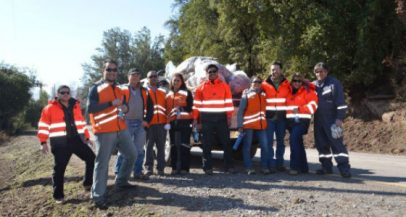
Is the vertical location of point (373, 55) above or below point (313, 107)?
above

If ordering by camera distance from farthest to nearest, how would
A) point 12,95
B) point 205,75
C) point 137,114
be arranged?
1. point 12,95
2. point 205,75
3. point 137,114

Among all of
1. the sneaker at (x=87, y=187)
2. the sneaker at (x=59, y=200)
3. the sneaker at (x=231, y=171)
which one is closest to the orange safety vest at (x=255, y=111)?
the sneaker at (x=231, y=171)

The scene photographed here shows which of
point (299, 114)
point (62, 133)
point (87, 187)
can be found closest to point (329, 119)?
point (299, 114)

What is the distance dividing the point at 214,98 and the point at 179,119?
829 millimetres

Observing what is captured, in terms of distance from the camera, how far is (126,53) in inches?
2653

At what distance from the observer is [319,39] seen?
60.7 ft

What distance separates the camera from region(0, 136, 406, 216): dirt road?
6.34 metres

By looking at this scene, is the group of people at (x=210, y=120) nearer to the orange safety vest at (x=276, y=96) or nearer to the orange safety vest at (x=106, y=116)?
the orange safety vest at (x=276, y=96)

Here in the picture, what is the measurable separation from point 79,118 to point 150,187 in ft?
5.91

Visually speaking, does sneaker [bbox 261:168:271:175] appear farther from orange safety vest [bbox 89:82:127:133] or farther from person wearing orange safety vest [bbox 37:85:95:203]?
person wearing orange safety vest [bbox 37:85:95:203]

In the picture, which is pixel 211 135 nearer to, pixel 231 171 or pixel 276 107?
pixel 231 171

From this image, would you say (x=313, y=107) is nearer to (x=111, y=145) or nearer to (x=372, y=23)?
(x=111, y=145)

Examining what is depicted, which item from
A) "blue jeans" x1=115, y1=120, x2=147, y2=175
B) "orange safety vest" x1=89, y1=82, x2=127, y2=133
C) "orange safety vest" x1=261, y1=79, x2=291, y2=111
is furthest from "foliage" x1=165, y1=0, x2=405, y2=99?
"orange safety vest" x1=89, y1=82, x2=127, y2=133

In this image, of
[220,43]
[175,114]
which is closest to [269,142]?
[175,114]
